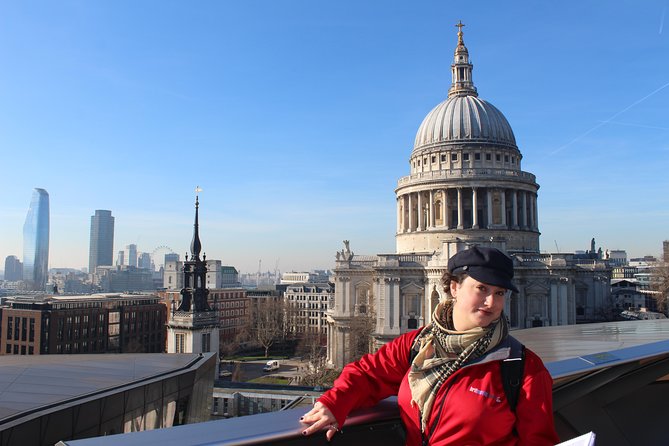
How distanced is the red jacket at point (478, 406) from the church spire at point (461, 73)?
7074 cm

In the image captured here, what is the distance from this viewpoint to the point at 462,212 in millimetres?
60906

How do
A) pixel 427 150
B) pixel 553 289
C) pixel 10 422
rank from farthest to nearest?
pixel 427 150
pixel 553 289
pixel 10 422

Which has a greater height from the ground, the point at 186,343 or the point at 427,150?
the point at 427,150

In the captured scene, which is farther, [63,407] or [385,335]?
[385,335]

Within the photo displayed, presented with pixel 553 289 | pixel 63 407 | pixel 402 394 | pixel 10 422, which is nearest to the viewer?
pixel 402 394

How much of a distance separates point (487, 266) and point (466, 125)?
64142 mm

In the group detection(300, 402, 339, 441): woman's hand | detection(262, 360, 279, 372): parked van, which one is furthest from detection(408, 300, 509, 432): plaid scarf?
detection(262, 360, 279, 372): parked van

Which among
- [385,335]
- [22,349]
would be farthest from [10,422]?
[22,349]

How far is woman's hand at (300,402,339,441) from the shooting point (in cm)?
366

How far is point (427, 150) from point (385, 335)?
2437 centimetres

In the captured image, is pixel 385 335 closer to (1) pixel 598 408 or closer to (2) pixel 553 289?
(2) pixel 553 289

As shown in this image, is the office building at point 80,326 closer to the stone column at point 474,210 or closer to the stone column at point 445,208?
the stone column at point 445,208

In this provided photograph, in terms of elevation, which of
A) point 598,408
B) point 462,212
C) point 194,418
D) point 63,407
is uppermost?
point 462,212

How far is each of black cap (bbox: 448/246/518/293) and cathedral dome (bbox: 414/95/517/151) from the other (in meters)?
62.1
